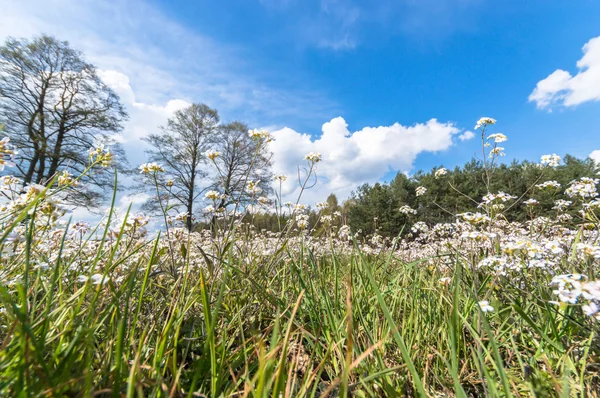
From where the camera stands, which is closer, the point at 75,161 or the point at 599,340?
the point at 599,340

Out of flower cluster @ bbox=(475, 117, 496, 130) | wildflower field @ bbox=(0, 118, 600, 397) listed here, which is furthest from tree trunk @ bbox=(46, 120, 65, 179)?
flower cluster @ bbox=(475, 117, 496, 130)

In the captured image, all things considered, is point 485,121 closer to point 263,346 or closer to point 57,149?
point 263,346

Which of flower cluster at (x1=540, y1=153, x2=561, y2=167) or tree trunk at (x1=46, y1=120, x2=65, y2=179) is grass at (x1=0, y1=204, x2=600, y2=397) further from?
tree trunk at (x1=46, y1=120, x2=65, y2=179)

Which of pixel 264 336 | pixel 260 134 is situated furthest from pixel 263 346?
pixel 260 134

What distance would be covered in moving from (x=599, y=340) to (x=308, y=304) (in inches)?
55.9

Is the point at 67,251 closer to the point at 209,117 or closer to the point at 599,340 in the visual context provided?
the point at 599,340

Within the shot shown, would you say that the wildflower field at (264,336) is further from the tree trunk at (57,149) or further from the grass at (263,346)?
the tree trunk at (57,149)

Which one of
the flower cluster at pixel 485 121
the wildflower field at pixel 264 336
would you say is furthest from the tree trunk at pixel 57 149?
the flower cluster at pixel 485 121

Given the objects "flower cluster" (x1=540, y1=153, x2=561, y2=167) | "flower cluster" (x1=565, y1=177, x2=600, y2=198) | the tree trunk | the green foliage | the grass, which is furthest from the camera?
the green foliage

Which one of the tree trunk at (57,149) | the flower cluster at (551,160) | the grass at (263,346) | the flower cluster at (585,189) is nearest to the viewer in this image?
the grass at (263,346)

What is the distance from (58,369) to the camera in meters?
0.78

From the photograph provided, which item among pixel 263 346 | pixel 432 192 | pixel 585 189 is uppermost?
pixel 432 192

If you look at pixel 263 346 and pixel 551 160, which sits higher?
pixel 551 160

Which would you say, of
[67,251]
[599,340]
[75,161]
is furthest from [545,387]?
[75,161]
